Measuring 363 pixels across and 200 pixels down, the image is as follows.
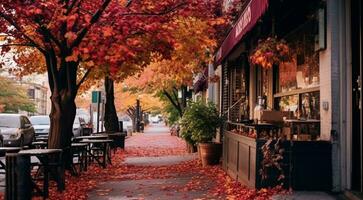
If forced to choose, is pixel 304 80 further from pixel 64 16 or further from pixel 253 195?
pixel 64 16

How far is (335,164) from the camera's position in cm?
838

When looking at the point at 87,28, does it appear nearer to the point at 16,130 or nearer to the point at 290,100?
the point at 290,100

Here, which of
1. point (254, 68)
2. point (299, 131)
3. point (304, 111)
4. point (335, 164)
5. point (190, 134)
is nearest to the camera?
point (335, 164)

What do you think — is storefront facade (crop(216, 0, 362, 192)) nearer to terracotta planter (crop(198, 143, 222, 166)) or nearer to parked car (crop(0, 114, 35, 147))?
terracotta planter (crop(198, 143, 222, 166))

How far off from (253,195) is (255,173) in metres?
0.38

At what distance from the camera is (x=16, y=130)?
2412 cm

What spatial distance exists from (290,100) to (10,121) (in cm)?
1662

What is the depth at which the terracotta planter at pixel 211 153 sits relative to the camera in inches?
652

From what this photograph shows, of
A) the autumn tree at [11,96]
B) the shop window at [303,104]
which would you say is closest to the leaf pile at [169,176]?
the shop window at [303,104]

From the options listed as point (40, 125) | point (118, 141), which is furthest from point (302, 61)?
point (40, 125)

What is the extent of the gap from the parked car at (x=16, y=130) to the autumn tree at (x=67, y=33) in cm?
998

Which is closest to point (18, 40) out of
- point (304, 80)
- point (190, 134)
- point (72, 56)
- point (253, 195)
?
point (72, 56)

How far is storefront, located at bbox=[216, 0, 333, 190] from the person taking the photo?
8531mm

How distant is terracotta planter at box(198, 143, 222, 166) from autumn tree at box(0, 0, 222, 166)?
419cm
